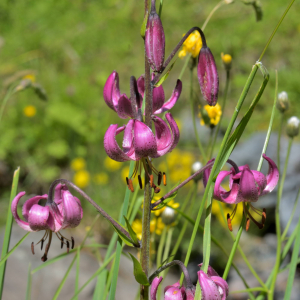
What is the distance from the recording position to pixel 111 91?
913 millimetres

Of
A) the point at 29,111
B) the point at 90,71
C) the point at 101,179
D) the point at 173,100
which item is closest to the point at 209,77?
the point at 173,100

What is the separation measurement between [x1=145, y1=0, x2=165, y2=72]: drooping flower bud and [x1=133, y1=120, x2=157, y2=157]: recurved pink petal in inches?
4.9

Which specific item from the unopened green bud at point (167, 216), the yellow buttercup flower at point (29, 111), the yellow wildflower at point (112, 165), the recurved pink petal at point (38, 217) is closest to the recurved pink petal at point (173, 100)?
the recurved pink petal at point (38, 217)

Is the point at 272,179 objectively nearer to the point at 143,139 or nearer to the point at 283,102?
the point at 143,139

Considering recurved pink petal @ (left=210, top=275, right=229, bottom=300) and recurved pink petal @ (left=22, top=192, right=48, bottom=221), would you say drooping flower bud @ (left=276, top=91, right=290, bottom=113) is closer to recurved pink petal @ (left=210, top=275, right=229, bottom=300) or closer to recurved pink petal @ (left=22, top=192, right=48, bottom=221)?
recurved pink petal @ (left=210, top=275, right=229, bottom=300)

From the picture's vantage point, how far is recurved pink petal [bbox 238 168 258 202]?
0.79 meters

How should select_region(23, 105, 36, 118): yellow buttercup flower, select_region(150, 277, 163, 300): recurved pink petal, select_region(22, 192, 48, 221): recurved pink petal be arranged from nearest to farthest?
select_region(150, 277, 163, 300): recurved pink petal, select_region(22, 192, 48, 221): recurved pink petal, select_region(23, 105, 36, 118): yellow buttercup flower

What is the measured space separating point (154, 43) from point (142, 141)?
211mm

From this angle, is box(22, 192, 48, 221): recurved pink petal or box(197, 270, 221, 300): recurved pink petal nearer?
box(197, 270, 221, 300): recurved pink petal

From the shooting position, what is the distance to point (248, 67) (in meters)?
4.32

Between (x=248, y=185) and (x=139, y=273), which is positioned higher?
(x=248, y=185)

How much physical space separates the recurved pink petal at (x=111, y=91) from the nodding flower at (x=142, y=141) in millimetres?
116

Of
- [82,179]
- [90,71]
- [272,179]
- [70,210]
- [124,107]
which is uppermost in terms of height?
[124,107]

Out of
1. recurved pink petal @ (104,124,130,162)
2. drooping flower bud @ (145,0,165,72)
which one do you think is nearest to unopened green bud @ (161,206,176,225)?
recurved pink petal @ (104,124,130,162)
